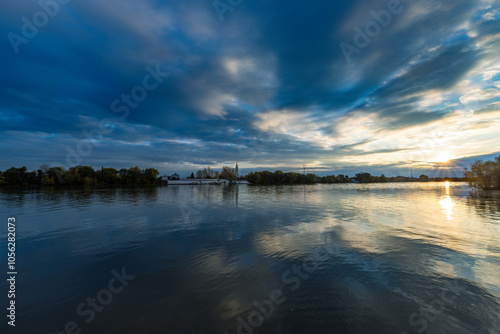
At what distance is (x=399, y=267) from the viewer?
10000 mm

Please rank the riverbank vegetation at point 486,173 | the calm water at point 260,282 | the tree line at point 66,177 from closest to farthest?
the calm water at point 260,282 → the riverbank vegetation at point 486,173 → the tree line at point 66,177

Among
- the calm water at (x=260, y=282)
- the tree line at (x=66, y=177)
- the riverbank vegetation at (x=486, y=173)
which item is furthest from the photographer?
the tree line at (x=66, y=177)

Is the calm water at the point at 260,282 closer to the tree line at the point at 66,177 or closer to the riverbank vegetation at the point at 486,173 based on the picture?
the riverbank vegetation at the point at 486,173

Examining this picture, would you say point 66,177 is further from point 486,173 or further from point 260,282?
point 486,173

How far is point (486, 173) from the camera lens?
6819 centimetres

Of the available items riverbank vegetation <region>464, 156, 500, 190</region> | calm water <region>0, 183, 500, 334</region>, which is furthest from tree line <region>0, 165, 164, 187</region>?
riverbank vegetation <region>464, 156, 500, 190</region>

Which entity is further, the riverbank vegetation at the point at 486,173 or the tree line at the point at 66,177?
the tree line at the point at 66,177

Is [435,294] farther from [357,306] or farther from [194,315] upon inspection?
[194,315]

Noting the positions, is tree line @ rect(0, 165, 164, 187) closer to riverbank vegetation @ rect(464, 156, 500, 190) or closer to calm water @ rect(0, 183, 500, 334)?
calm water @ rect(0, 183, 500, 334)

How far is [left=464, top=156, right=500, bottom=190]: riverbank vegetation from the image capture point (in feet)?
217

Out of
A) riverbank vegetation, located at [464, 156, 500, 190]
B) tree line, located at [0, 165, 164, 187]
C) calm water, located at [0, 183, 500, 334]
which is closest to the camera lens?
calm water, located at [0, 183, 500, 334]

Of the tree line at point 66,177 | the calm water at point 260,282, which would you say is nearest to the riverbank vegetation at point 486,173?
the calm water at point 260,282

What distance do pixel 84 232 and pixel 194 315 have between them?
15.6m

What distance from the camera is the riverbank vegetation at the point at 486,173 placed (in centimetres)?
6625
